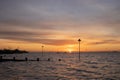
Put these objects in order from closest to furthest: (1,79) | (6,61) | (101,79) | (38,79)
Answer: (1,79) < (38,79) < (101,79) < (6,61)

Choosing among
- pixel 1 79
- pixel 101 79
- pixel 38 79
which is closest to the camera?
pixel 1 79

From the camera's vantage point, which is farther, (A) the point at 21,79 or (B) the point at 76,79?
(B) the point at 76,79

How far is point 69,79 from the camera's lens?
128ft

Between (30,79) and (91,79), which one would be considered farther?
(91,79)

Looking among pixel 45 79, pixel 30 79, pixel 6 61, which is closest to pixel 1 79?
pixel 30 79

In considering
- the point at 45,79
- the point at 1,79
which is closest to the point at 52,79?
the point at 45,79

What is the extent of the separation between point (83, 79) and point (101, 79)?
13.1ft

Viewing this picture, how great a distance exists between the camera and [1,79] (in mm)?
35312

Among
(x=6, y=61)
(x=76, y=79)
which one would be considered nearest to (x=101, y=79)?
(x=76, y=79)

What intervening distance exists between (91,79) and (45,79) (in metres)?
9.79

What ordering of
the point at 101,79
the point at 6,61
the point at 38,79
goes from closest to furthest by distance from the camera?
the point at 38,79, the point at 101,79, the point at 6,61

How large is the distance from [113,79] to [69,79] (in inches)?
393

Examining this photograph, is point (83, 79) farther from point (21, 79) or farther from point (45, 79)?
point (21, 79)

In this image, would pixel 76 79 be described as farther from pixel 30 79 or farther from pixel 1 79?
pixel 1 79
